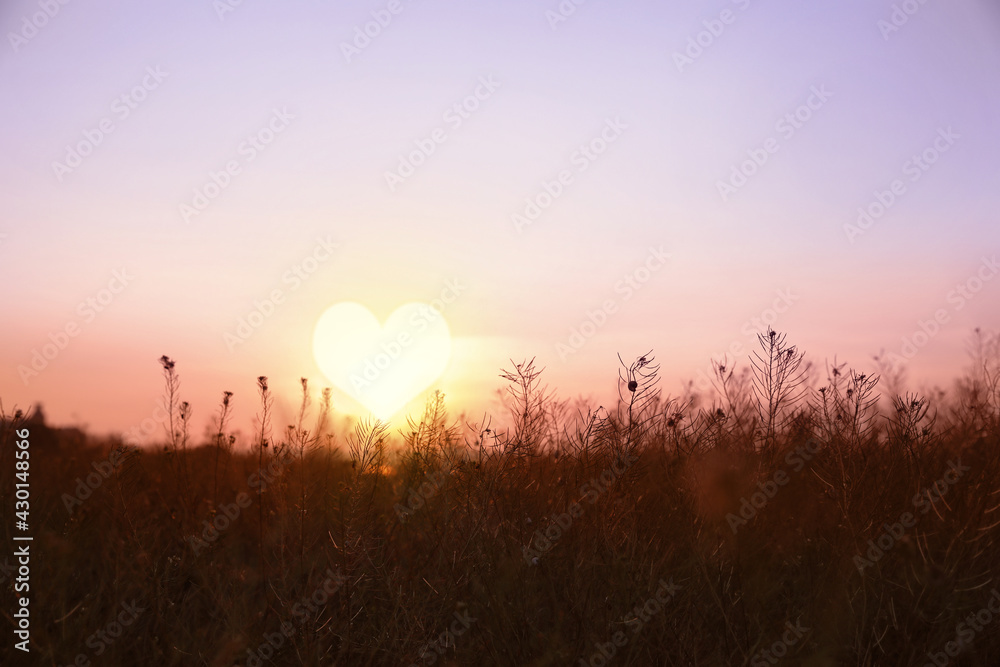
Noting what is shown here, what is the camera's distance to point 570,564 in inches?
204

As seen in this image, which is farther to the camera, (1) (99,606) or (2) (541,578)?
(1) (99,606)

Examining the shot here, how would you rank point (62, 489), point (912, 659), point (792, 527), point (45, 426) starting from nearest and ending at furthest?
point (912, 659) → point (792, 527) → point (62, 489) → point (45, 426)

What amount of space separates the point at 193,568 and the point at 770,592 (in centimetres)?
555

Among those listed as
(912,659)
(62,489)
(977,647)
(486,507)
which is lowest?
(977,647)

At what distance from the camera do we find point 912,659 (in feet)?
15.8

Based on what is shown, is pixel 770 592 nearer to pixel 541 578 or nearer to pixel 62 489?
pixel 541 578

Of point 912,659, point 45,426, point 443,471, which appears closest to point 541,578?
point 443,471

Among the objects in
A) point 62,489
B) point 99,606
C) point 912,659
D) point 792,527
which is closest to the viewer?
point 912,659

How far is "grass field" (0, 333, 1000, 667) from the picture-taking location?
4.74 meters

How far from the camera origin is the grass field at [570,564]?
15.6ft

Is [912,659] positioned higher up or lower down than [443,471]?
lower down

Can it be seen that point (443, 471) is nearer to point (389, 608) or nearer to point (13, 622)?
point (389, 608)

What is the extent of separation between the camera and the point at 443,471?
6145 millimetres

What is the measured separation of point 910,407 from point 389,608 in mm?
4920
